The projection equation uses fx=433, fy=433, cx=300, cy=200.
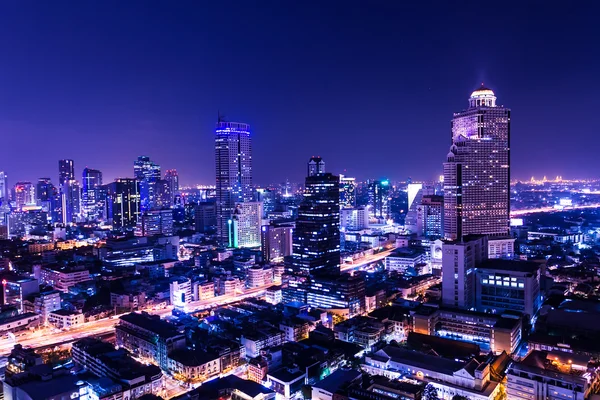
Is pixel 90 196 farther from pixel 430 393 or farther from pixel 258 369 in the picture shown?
pixel 430 393

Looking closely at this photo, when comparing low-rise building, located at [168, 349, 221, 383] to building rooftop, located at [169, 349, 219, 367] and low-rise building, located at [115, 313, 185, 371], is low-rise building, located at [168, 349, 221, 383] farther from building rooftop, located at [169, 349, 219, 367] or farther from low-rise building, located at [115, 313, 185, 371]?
low-rise building, located at [115, 313, 185, 371]

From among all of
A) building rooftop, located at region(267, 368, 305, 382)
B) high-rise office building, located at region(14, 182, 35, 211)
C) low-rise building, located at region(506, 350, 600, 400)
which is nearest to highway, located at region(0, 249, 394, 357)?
building rooftop, located at region(267, 368, 305, 382)

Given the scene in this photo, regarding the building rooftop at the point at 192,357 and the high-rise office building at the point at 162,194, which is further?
the high-rise office building at the point at 162,194

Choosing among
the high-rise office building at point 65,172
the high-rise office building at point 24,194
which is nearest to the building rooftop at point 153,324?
the high-rise office building at point 65,172

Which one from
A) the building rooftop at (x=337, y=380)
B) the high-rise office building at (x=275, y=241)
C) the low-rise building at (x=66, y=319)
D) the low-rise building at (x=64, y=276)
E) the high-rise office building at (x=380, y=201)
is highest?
the high-rise office building at (x=380, y=201)

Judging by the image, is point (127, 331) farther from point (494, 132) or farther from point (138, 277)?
point (494, 132)

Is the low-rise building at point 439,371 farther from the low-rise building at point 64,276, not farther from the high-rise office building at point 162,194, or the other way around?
the high-rise office building at point 162,194

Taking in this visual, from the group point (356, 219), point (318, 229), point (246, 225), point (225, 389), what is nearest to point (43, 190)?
point (246, 225)
